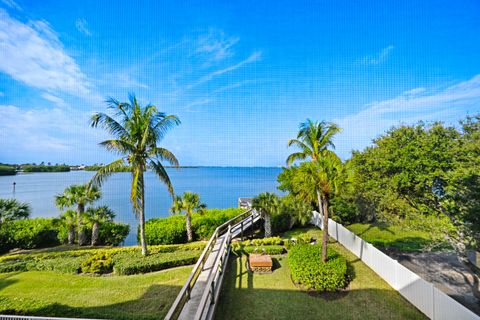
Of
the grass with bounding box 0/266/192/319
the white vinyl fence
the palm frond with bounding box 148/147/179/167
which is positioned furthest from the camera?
the palm frond with bounding box 148/147/179/167

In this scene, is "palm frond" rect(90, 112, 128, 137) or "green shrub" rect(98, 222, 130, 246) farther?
"green shrub" rect(98, 222, 130, 246)

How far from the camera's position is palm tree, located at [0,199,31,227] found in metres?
11.4

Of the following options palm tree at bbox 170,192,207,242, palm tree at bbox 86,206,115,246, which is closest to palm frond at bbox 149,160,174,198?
palm tree at bbox 170,192,207,242

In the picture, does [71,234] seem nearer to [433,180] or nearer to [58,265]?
[58,265]

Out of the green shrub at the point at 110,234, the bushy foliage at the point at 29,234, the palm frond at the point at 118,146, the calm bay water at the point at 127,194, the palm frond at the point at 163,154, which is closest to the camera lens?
the palm frond at the point at 118,146

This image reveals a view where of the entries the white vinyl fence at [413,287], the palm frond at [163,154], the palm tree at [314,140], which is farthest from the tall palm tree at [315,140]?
the palm frond at [163,154]

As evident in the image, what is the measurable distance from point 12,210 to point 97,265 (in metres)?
7.25

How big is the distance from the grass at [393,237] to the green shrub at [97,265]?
12.9 m

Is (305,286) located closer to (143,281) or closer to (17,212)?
(143,281)

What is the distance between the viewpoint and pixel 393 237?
13523 mm

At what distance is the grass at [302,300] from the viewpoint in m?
6.00

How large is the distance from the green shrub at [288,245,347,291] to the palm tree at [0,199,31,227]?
570 inches

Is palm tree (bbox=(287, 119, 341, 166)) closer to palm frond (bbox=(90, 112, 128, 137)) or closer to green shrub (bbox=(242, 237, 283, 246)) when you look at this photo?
green shrub (bbox=(242, 237, 283, 246))

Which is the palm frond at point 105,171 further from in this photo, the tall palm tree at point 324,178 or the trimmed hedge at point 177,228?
the tall palm tree at point 324,178
